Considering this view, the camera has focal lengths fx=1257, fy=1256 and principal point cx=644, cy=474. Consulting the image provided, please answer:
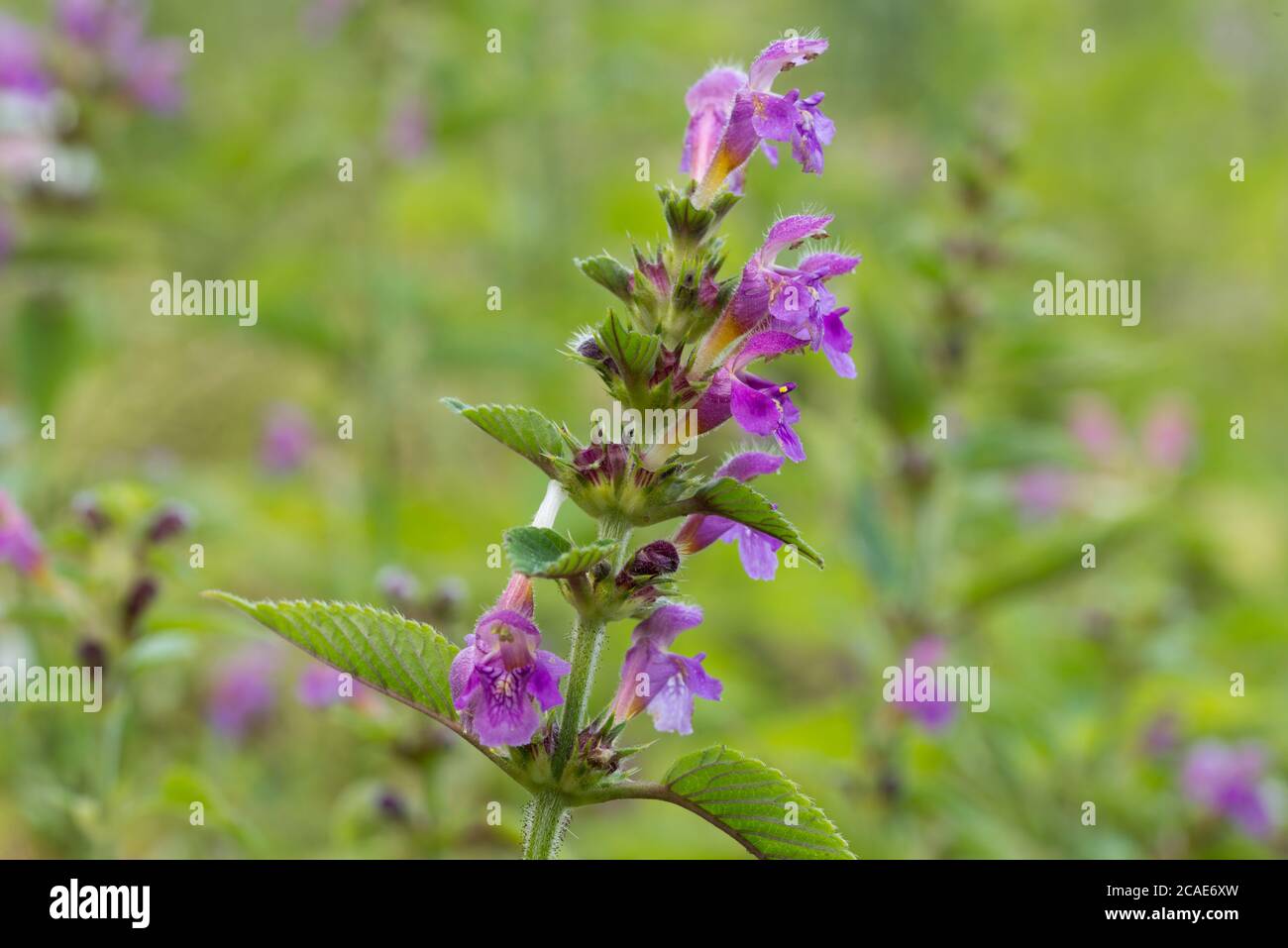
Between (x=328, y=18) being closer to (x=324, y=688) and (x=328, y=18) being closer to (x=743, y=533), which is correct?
(x=324, y=688)

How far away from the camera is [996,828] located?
2.94m

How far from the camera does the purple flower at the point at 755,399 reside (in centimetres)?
127

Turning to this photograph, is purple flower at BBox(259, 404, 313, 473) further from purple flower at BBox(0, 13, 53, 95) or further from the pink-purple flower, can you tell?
the pink-purple flower

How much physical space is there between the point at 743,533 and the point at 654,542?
0.13 m

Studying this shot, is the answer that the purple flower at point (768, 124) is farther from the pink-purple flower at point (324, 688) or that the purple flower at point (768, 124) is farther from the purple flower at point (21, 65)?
the purple flower at point (21, 65)

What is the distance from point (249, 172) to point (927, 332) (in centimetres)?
215

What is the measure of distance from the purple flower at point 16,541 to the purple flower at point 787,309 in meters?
1.31

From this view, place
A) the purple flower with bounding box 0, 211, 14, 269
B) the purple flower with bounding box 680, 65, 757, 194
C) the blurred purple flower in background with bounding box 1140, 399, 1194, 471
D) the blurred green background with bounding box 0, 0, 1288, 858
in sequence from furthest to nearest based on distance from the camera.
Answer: the blurred purple flower in background with bounding box 1140, 399, 1194, 471
the purple flower with bounding box 0, 211, 14, 269
the blurred green background with bounding box 0, 0, 1288, 858
the purple flower with bounding box 680, 65, 757, 194

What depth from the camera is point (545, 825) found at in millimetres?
1302

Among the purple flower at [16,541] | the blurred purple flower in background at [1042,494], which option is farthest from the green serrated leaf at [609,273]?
the blurred purple flower in background at [1042,494]

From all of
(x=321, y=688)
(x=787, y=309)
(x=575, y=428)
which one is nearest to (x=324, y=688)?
(x=321, y=688)

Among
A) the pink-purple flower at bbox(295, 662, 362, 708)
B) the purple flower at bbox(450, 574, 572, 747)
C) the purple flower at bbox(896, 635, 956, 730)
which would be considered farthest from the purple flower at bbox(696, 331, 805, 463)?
the purple flower at bbox(896, 635, 956, 730)

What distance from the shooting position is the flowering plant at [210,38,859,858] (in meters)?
1.25
